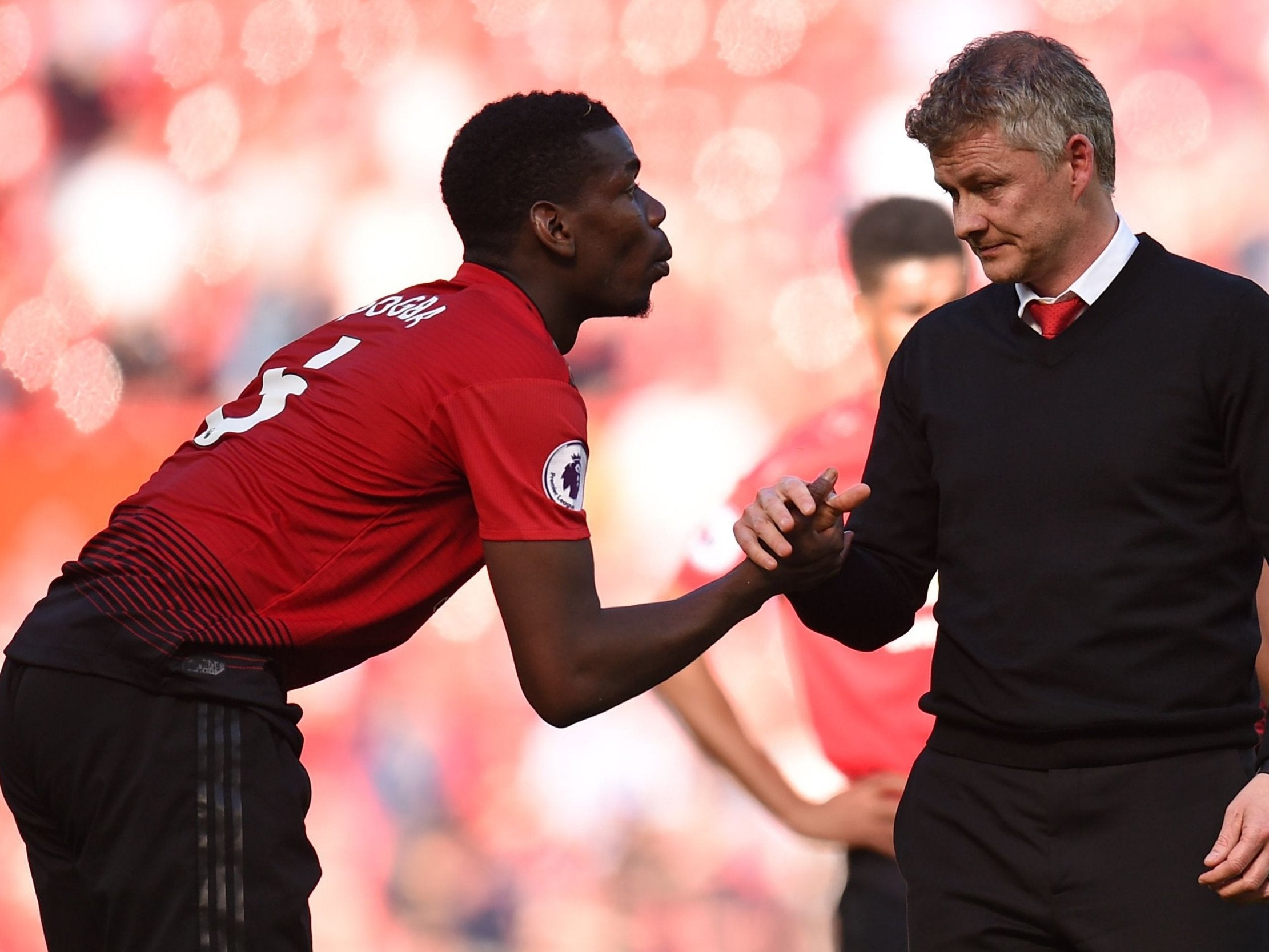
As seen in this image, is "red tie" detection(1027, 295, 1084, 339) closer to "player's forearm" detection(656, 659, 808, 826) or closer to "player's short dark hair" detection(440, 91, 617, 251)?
"player's short dark hair" detection(440, 91, 617, 251)

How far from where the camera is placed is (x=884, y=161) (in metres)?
3.49

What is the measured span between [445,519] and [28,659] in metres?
0.51

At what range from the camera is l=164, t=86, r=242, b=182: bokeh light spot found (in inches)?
145

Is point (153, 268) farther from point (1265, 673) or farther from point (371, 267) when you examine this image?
point (1265, 673)

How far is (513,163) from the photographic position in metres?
2.28

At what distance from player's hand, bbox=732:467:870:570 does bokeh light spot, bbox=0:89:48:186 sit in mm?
2368

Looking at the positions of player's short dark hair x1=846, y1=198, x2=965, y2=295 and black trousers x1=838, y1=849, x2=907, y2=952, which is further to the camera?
player's short dark hair x1=846, y1=198, x2=965, y2=295

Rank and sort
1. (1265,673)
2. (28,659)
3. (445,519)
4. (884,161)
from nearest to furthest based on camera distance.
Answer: (28,659) → (445,519) → (1265,673) → (884,161)

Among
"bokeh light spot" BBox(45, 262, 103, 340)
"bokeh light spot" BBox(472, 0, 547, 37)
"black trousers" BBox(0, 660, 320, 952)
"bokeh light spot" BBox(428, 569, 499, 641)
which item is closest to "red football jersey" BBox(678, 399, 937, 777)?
"bokeh light spot" BBox(428, 569, 499, 641)

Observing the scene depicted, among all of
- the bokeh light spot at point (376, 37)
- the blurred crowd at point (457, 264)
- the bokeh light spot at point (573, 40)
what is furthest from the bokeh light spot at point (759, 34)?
the bokeh light spot at point (376, 37)

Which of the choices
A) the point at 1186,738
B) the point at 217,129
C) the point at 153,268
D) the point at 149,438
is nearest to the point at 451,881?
the point at 149,438

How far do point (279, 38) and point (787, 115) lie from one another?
1156mm

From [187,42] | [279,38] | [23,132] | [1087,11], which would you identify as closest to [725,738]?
[1087,11]

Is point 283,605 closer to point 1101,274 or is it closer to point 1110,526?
point 1110,526
